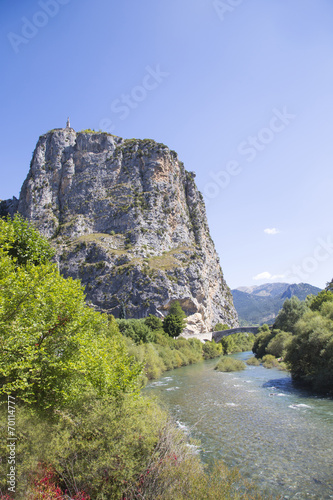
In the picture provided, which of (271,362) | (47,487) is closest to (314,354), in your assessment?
(271,362)

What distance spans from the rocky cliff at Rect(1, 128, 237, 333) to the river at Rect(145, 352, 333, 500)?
64.1 m

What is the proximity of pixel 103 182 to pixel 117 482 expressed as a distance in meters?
121

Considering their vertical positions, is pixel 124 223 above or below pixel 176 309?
above

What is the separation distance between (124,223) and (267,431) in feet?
325

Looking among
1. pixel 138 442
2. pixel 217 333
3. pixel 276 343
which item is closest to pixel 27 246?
pixel 138 442

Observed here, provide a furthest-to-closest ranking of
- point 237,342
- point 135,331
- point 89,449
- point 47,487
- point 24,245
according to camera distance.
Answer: point 237,342
point 135,331
point 24,245
point 89,449
point 47,487

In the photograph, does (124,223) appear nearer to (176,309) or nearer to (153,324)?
(176,309)

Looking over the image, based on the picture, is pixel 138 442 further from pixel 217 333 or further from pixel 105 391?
pixel 217 333

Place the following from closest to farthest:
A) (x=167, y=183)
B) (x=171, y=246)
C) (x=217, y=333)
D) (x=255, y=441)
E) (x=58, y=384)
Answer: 1. (x=58, y=384)
2. (x=255, y=441)
3. (x=217, y=333)
4. (x=171, y=246)
5. (x=167, y=183)

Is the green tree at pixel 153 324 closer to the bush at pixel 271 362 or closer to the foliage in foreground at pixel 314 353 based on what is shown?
the bush at pixel 271 362

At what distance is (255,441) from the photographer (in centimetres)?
1661

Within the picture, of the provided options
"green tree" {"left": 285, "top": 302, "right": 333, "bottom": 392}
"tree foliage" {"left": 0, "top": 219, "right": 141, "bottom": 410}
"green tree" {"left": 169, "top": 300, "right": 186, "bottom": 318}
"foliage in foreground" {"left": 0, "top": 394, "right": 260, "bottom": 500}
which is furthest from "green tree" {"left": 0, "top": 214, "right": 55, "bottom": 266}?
"green tree" {"left": 169, "top": 300, "right": 186, "bottom": 318}

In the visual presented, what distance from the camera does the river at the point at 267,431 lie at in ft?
41.1

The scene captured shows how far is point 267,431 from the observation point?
59.4 feet
